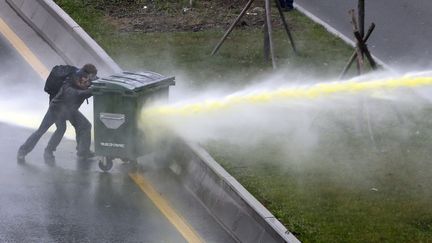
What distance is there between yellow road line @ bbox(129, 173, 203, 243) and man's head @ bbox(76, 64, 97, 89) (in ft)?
4.72

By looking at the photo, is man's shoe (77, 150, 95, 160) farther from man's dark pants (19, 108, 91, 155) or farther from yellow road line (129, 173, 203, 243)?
yellow road line (129, 173, 203, 243)

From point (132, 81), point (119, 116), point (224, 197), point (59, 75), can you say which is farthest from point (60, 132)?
point (224, 197)

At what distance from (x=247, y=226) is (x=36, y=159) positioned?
161 inches

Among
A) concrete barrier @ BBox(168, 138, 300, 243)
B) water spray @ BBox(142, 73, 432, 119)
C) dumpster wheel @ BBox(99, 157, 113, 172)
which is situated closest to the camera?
concrete barrier @ BBox(168, 138, 300, 243)

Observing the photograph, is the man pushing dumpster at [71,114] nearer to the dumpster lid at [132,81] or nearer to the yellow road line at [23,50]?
the dumpster lid at [132,81]

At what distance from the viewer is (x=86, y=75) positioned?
1464 cm

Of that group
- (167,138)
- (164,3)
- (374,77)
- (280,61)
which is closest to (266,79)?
(280,61)

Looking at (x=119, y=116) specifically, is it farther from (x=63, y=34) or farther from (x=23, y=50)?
(x=23, y=50)

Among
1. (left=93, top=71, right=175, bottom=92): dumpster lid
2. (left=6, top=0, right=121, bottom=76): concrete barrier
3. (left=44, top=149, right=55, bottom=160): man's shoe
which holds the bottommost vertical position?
(left=44, top=149, right=55, bottom=160): man's shoe

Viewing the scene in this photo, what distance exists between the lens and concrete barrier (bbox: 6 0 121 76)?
724 inches

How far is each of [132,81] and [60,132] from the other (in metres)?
1.43

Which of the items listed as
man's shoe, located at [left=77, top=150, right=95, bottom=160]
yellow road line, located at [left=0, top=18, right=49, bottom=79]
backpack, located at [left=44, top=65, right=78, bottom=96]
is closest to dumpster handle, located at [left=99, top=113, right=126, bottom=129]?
man's shoe, located at [left=77, top=150, right=95, bottom=160]

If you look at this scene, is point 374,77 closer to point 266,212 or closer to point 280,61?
point 280,61

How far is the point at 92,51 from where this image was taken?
18625mm
